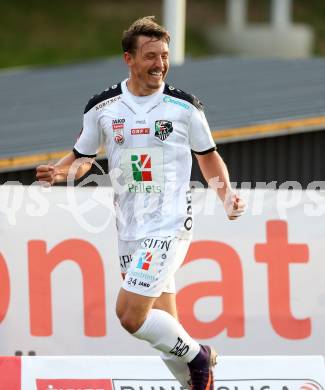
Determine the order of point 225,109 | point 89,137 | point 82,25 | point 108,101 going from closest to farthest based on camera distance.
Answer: point 108,101, point 89,137, point 225,109, point 82,25

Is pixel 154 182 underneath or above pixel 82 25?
underneath

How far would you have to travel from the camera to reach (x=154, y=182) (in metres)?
6.84

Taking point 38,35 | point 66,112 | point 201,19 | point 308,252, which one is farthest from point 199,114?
point 201,19

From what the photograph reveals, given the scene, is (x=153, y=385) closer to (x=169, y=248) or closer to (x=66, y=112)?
(x=169, y=248)

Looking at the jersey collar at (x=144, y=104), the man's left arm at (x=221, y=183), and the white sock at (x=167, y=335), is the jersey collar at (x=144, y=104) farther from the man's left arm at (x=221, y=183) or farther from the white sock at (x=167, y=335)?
the white sock at (x=167, y=335)

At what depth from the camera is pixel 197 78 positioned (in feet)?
51.8

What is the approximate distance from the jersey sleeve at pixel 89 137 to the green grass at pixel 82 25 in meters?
30.4

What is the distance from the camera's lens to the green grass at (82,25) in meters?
38.8

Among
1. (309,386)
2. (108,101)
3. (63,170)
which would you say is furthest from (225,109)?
(63,170)

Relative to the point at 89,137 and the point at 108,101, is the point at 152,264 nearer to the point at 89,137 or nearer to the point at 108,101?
the point at 89,137

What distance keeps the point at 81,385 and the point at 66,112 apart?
6.77 m

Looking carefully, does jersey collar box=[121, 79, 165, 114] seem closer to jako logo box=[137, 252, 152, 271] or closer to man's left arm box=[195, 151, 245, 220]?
man's left arm box=[195, 151, 245, 220]

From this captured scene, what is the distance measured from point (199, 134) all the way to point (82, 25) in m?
35.3

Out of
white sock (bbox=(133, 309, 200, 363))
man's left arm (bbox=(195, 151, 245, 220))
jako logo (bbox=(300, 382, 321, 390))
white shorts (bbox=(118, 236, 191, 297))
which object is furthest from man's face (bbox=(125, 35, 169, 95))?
jako logo (bbox=(300, 382, 321, 390))
